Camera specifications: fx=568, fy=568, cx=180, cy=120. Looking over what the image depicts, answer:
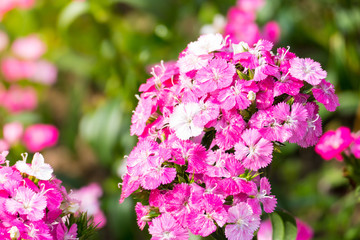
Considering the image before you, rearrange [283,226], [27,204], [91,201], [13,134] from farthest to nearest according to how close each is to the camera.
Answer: [13,134]
[91,201]
[283,226]
[27,204]

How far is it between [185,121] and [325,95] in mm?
275

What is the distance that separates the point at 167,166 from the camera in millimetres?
1037

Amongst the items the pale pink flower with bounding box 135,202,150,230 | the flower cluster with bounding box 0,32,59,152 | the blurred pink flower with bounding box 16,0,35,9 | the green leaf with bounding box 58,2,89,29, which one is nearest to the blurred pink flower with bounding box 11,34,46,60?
the flower cluster with bounding box 0,32,59,152

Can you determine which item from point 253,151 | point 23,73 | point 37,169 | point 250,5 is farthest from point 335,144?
point 23,73

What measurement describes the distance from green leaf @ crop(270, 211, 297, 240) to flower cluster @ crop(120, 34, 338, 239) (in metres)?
0.13

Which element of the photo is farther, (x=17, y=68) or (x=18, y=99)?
(x=17, y=68)

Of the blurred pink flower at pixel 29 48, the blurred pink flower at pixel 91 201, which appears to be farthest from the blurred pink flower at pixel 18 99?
the blurred pink flower at pixel 91 201

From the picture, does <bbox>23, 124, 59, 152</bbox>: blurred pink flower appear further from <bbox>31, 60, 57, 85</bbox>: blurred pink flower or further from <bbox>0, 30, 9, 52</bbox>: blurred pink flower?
<bbox>0, 30, 9, 52</bbox>: blurred pink flower

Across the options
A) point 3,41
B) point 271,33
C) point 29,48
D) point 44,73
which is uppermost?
point 3,41

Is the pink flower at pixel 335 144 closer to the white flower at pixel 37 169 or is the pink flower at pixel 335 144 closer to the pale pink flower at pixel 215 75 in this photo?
the pale pink flower at pixel 215 75

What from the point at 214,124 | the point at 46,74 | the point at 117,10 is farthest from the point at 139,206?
the point at 117,10

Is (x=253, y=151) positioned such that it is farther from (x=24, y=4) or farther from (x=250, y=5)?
(x=24, y=4)

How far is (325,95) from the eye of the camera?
42.3 inches

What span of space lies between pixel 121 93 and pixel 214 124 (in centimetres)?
140
